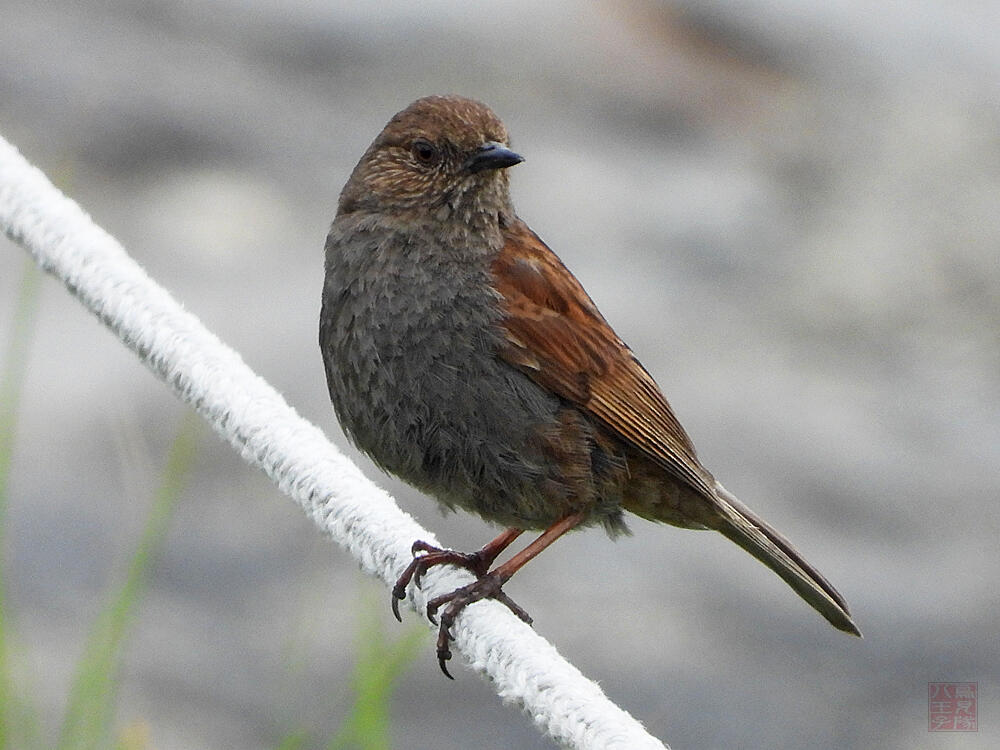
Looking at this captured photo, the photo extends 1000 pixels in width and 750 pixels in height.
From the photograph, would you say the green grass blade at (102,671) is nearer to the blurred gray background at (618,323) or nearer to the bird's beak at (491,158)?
the blurred gray background at (618,323)

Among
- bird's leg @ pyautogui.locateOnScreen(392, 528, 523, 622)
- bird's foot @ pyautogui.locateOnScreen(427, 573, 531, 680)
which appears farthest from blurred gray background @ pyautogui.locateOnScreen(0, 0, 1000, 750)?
bird's foot @ pyautogui.locateOnScreen(427, 573, 531, 680)

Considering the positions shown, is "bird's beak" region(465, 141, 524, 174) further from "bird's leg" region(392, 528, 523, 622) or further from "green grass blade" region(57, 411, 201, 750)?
"green grass blade" region(57, 411, 201, 750)

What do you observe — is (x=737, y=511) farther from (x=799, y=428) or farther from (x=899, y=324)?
(x=899, y=324)

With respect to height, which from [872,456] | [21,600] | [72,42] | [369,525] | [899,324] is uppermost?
[72,42]

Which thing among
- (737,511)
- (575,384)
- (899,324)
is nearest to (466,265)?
(575,384)

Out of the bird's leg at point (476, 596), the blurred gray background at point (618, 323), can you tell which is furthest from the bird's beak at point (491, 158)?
the blurred gray background at point (618, 323)

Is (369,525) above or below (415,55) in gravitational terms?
below
